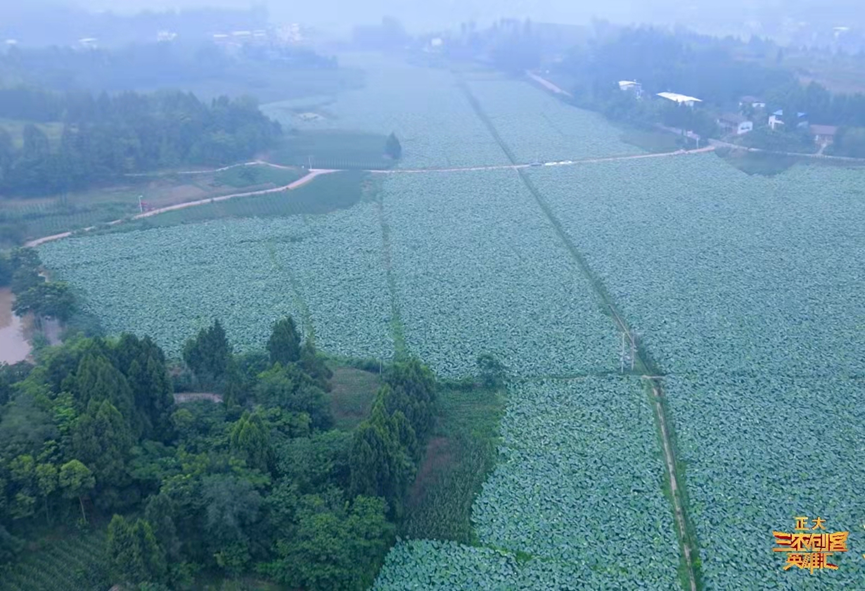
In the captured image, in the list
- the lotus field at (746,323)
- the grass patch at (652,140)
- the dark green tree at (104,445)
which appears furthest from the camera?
the grass patch at (652,140)

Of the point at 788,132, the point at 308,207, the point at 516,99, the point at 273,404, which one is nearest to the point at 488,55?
the point at 516,99

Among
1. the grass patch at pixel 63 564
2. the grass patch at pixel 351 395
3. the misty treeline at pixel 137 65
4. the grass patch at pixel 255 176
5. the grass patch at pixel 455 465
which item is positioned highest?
the misty treeline at pixel 137 65

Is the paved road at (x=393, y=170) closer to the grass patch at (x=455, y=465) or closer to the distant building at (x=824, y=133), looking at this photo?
the distant building at (x=824, y=133)

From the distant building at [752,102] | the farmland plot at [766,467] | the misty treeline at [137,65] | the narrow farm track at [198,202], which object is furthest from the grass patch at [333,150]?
the farmland plot at [766,467]

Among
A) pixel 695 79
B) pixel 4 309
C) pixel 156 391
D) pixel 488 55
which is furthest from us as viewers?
pixel 488 55

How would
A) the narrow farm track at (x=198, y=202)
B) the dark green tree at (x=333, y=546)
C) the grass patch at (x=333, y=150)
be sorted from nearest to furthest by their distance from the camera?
the dark green tree at (x=333, y=546) < the narrow farm track at (x=198, y=202) < the grass patch at (x=333, y=150)

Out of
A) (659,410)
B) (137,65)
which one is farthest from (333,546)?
(137,65)

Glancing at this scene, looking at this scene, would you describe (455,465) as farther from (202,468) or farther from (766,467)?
(766,467)

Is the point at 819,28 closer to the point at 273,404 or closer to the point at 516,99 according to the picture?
the point at 516,99
